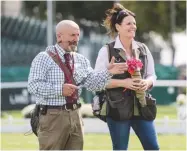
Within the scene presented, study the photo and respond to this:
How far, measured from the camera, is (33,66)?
7738 mm

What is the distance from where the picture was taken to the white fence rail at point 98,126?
17.0 meters

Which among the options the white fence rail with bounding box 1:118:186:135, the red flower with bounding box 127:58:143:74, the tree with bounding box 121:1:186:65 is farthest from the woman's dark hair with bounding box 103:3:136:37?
the tree with bounding box 121:1:186:65

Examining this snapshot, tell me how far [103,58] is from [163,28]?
35.0 meters

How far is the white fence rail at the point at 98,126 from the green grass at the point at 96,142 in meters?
0.27

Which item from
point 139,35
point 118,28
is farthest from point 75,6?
point 118,28

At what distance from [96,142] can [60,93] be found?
7.48m

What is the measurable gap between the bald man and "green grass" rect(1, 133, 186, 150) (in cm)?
571

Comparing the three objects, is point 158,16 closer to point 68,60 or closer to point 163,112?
point 163,112

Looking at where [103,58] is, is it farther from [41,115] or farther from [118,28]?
[41,115]

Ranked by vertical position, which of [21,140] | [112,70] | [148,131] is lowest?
[21,140]

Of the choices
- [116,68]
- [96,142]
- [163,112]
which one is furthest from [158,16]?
[116,68]

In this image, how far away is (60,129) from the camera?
7832mm

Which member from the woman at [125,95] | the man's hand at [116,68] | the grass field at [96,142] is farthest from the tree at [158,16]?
the man's hand at [116,68]

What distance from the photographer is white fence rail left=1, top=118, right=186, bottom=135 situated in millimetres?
17000
